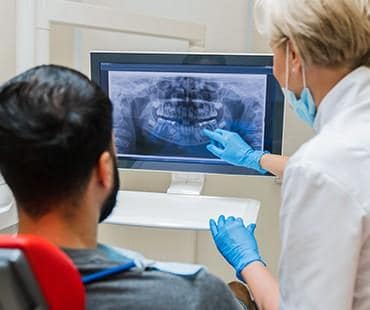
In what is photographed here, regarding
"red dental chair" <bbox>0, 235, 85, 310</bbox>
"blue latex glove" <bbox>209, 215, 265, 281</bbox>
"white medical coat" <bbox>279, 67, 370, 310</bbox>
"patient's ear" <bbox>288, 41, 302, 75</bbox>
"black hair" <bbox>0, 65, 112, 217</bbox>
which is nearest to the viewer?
"red dental chair" <bbox>0, 235, 85, 310</bbox>

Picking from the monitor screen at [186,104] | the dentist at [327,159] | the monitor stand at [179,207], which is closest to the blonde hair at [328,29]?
the dentist at [327,159]

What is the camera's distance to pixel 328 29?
1107 millimetres

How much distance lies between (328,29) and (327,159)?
27 cm

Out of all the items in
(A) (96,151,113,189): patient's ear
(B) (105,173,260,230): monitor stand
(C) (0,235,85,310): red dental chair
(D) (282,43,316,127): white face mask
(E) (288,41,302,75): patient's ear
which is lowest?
(B) (105,173,260,230): monitor stand

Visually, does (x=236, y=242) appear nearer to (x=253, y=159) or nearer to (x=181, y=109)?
(x=253, y=159)

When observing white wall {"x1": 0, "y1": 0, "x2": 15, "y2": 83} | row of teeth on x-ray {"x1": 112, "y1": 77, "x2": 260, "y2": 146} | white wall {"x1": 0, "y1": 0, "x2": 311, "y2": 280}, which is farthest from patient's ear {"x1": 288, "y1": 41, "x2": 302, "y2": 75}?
white wall {"x1": 0, "y1": 0, "x2": 15, "y2": 83}

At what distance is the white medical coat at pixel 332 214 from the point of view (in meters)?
1.01

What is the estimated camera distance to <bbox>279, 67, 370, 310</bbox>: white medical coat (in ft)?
3.31

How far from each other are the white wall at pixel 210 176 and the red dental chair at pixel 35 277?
1479 millimetres

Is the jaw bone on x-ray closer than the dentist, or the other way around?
the dentist

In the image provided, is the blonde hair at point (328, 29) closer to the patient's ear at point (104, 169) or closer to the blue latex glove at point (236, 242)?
the patient's ear at point (104, 169)

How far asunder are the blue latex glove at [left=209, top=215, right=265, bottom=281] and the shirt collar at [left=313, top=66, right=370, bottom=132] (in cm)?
49

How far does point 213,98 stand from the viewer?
1831 mm

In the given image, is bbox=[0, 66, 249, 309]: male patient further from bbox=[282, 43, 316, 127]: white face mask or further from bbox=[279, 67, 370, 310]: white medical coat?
bbox=[282, 43, 316, 127]: white face mask
